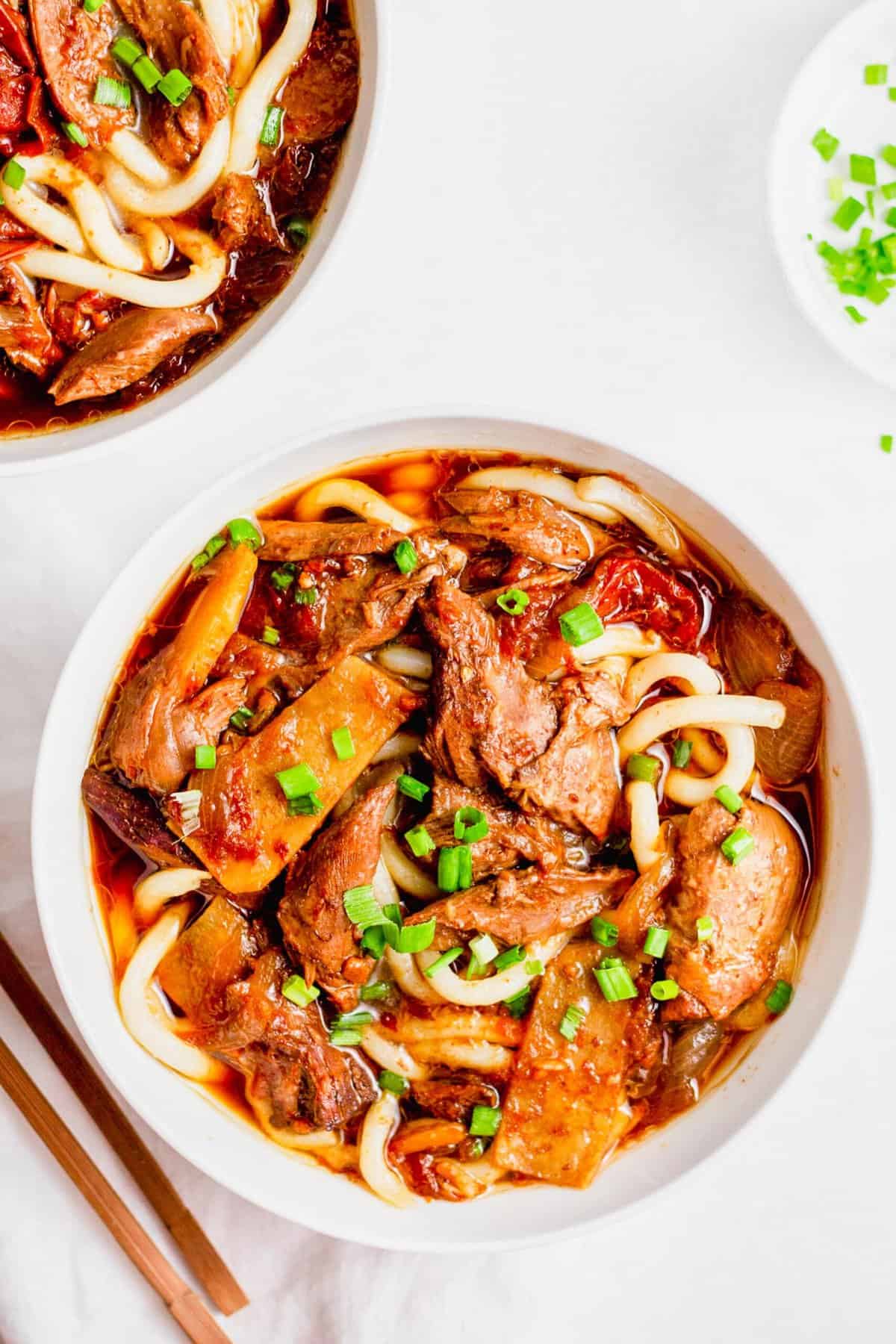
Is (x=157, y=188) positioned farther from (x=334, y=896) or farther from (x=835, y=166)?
(x=835, y=166)

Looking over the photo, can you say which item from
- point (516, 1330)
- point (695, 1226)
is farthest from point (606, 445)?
point (516, 1330)

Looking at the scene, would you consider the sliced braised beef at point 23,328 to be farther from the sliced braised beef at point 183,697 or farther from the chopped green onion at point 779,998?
the chopped green onion at point 779,998

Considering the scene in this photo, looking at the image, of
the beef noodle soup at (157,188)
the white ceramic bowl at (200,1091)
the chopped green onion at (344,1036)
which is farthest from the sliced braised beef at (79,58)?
the chopped green onion at (344,1036)

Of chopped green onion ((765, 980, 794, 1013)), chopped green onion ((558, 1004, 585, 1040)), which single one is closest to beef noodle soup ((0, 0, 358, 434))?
chopped green onion ((558, 1004, 585, 1040))

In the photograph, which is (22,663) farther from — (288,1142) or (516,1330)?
(516,1330)

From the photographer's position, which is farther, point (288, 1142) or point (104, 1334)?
point (104, 1334)

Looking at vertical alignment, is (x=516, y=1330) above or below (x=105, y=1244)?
above

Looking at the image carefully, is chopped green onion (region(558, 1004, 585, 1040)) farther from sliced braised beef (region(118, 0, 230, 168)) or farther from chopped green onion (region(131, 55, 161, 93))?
chopped green onion (region(131, 55, 161, 93))
